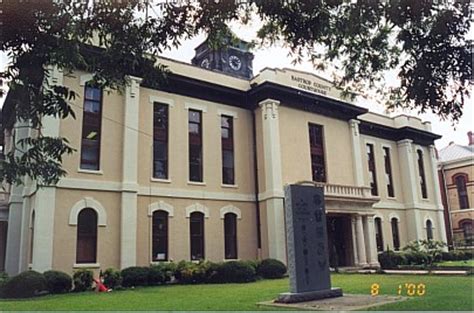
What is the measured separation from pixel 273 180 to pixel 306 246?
12.4 meters

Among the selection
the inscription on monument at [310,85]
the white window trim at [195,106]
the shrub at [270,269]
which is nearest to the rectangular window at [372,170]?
the inscription on monument at [310,85]

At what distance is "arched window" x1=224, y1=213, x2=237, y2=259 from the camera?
23.1 metres

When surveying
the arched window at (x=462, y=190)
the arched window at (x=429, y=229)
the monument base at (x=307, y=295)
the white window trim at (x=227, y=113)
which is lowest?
the monument base at (x=307, y=295)

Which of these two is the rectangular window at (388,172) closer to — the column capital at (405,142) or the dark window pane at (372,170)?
the column capital at (405,142)

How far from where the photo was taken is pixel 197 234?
22.4 meters

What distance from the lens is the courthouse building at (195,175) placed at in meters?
19.2

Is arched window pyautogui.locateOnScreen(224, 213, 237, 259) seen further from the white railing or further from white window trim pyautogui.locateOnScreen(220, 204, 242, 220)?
the white railing

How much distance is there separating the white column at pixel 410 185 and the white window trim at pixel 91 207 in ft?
76.0

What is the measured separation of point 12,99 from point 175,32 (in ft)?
10.7

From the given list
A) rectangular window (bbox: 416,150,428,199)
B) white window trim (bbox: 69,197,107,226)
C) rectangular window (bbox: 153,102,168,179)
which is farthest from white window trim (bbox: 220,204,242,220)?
rectangular window (bbox: 416,150,428,199)

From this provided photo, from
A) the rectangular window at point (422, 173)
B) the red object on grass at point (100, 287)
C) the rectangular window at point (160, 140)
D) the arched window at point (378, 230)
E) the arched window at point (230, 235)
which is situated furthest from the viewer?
the rectangular window at point (422, 173)

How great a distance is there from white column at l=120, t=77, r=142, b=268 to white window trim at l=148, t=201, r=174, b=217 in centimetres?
91

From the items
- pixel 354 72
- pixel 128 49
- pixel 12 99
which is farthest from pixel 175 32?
pixel 354 72

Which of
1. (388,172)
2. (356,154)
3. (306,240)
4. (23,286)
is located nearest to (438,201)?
(388,172)
